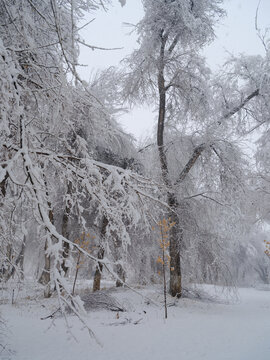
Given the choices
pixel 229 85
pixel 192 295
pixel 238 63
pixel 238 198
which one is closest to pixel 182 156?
pixel 238 198

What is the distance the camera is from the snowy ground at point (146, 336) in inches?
176

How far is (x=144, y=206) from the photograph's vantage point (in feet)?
9.80

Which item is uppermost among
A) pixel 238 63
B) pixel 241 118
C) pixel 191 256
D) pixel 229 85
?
pixel 238 63

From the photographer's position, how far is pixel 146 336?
5.45 m

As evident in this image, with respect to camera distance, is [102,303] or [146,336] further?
[102,303]

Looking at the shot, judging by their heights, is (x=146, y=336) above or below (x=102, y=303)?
below

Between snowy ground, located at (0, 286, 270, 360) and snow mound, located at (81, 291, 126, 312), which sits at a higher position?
snow mound, located at (81, 291, 126, 312)

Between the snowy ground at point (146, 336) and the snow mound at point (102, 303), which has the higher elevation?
the snow mound at point (102, 303)

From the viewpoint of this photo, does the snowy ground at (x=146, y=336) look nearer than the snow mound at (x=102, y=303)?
Yes

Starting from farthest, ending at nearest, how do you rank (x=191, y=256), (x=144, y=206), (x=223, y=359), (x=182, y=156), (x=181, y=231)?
(x=182, y=156) < (x=181, y=231) < (x=191, y=256) < (x=223, y=359) < (x=144, y=206)

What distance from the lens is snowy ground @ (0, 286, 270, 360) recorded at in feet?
14.7

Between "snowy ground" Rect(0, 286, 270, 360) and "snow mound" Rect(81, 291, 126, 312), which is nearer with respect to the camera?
"snowy ground" Rect(0, 286, 270, 360)

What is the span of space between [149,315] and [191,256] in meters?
2.47

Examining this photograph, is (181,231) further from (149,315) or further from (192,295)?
(149,315)
